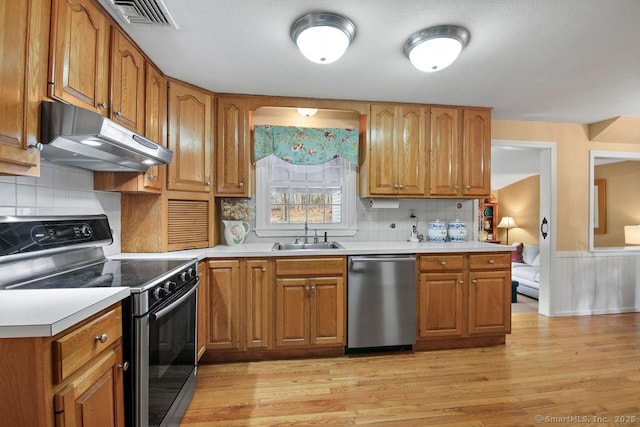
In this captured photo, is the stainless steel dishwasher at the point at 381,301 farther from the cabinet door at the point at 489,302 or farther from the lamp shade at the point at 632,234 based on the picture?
the lamp shade at the point at 632,234

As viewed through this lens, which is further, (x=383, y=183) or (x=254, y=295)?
(x=383, y=183)

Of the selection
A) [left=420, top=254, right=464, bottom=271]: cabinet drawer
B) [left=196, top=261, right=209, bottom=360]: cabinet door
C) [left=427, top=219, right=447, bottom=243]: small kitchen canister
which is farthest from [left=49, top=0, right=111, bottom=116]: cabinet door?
[left=427, top=219, right=447, bottom=243]: small kitchen canister

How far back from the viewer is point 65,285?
1300 millimetres

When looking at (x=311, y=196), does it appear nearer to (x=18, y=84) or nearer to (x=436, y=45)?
(x=436, y=45)

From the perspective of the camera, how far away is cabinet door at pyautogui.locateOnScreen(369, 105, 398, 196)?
2820mm

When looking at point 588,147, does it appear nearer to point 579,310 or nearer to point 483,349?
point 579,310

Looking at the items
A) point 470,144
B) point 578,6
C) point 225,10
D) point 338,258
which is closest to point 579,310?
point 470,144

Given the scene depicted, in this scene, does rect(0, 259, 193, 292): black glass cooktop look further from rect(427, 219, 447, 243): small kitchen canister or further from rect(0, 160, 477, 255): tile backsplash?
rect(427, 219, 447, 243): small kitchen canister

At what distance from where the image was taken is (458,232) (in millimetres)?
3086

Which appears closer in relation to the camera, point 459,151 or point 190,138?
point 190,138

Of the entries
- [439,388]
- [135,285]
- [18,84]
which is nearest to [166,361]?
[135,285]

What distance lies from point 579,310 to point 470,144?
2.45 m

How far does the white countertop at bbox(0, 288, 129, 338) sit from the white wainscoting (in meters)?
4.20

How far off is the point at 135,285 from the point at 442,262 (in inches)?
88.1
